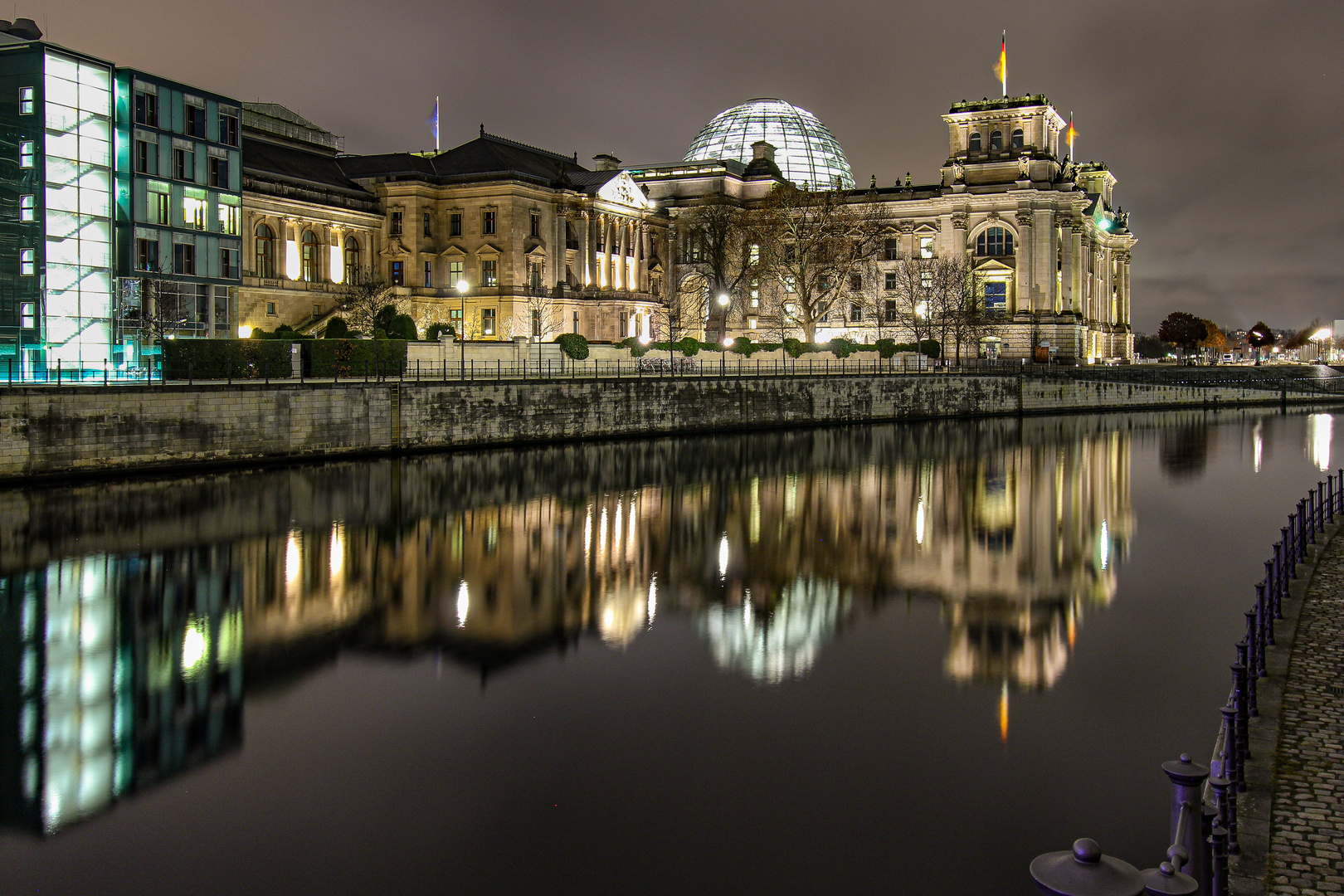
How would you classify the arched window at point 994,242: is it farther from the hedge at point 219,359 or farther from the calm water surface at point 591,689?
the hedge at point 219,359

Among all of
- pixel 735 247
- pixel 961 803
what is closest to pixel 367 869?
pixel 961 803

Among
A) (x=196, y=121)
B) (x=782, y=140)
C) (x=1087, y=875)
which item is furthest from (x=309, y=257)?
(x=1087, y=875)

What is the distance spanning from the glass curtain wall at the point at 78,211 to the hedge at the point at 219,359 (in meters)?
4.24

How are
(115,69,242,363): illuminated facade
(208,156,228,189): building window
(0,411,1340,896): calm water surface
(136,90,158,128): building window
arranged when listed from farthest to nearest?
(208,156,228,189): building window
(136,90,158,128): building window
(115,69,242,363): illuminated facade
(0,411,1340,896): calm water surface

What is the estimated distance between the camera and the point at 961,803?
39.6ft

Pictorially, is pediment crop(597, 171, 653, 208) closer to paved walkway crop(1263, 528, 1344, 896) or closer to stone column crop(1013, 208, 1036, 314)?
stone column crop(1013, 208, 1036, 314)

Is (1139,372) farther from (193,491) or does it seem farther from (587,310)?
(193,491)

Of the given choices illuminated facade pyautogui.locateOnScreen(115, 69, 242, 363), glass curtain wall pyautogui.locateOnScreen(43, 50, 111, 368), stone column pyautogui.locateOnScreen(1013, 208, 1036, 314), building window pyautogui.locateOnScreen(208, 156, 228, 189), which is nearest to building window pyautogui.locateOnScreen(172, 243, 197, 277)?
illuminated facade pyautogui.locateOnScreen(115, 69, 242, 363)

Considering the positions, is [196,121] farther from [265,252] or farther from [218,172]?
[265,252]

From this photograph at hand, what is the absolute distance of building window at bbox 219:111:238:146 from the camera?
192 ft

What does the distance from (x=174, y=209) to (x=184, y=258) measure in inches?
96.3

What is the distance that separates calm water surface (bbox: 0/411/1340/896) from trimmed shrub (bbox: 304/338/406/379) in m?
16.8

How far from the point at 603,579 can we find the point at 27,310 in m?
36.0

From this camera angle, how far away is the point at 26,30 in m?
53.2
